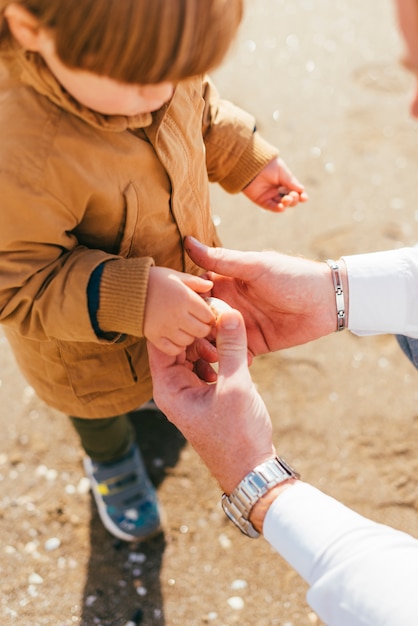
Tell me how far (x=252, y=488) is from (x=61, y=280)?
1.81 feet

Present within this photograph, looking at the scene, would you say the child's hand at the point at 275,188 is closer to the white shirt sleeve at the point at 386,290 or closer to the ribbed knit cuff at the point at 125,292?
the white shirt sleeve at the point at 386,290

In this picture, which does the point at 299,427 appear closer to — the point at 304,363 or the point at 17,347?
the point at 304,363

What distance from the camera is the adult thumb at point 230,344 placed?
1.44 m

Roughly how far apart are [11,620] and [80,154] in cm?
127

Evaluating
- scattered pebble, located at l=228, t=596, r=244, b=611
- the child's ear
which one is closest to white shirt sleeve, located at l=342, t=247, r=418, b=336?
scattered pebble, located at l=228, t=596, r=244, b=611

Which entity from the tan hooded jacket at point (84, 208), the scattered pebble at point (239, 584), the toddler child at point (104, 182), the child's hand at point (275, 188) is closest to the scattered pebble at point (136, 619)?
the scattered pebble at point (239, 584)

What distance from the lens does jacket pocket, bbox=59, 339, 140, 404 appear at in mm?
1600

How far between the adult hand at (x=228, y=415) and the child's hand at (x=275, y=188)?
55cm

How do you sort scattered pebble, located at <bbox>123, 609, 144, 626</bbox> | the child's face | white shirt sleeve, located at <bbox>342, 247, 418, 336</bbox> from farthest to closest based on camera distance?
scattered pebble, located at <bbox>123, 609, 144, 626</bbox>
white shirt sleeve, located at <bbox>342, 247, 418, 336</bbox>
the child's face

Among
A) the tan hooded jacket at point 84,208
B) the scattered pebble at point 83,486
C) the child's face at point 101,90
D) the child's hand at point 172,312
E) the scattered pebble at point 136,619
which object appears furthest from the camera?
the scattered pebble at point 83,486

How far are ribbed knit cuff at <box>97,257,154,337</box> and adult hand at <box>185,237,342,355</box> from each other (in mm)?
239

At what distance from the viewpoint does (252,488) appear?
139 centimetres

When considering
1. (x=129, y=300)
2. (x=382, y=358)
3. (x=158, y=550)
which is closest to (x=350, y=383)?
(x=382, y=358)

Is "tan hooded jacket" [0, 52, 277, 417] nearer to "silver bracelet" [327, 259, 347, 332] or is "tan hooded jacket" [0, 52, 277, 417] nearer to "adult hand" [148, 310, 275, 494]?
"adult hand" [148, 310, 275, 494]
